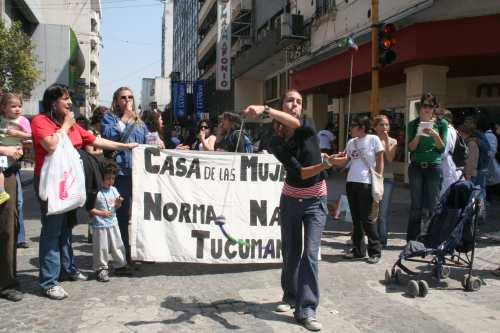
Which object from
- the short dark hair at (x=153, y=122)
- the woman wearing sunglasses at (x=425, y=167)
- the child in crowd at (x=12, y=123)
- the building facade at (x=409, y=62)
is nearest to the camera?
the child in crowd at (x=12, y=123)

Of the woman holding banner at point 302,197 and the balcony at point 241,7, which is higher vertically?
the balcony at point 241,7

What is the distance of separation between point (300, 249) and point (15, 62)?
20254mm

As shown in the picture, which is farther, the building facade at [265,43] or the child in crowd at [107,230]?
the building facade at [265,43]

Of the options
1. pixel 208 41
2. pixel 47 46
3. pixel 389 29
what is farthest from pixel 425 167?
pixel 47 46

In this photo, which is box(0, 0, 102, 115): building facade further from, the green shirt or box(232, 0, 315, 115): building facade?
the green shirt

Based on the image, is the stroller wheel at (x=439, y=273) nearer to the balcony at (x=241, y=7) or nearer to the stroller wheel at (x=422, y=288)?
the stroller wheel at (x=422, y=288)

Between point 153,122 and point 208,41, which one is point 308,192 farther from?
point 208,41

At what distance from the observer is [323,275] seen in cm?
577

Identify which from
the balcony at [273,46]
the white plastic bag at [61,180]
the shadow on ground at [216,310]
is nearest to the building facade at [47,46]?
the balcony at [273,46]

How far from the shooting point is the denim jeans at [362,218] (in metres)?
6.39

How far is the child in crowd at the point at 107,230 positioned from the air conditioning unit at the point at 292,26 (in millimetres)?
15308

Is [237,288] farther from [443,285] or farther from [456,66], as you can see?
[456,66]

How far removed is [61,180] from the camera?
15.5 ft

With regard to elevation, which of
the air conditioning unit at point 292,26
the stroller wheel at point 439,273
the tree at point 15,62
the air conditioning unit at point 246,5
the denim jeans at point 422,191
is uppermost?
the air conditioning unit at point 246,5
